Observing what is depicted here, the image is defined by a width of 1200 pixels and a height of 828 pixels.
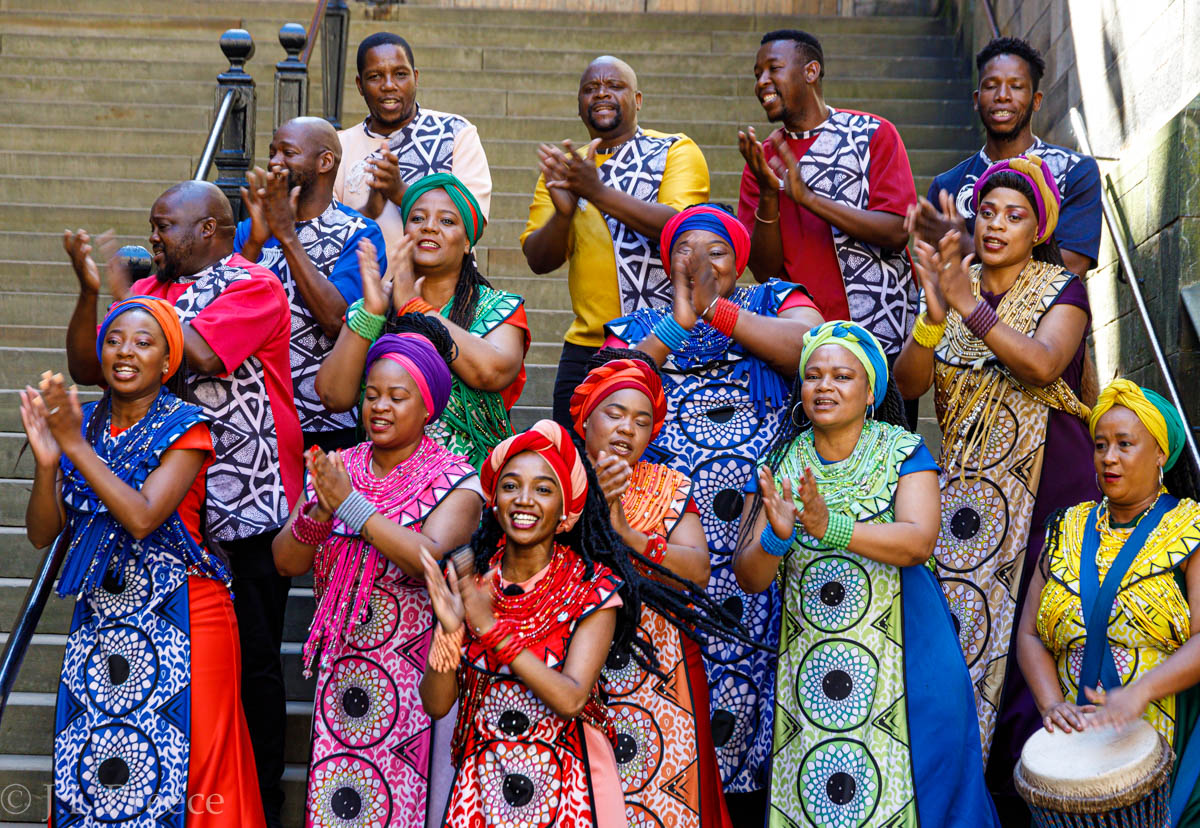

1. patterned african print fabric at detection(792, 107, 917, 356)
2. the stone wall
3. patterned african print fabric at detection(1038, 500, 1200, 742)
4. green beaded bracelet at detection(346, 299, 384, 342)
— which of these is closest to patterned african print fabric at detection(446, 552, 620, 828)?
green beaded bracelet at detection(346, 299, 384, 342)

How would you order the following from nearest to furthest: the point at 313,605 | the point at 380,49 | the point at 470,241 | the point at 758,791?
the point at 758,791 → the point at 470,241 → the point at 313,605 → the point at 380,49

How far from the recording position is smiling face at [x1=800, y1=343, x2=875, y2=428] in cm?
446

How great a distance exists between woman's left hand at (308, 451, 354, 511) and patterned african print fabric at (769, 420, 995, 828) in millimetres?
1392

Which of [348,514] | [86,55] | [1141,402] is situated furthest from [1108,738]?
[86,55]

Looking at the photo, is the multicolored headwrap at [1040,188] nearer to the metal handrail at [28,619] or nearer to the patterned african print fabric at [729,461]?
the patterned african print fabric at [729,461]

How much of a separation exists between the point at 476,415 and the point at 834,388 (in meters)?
1.23

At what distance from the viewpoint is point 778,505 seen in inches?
164

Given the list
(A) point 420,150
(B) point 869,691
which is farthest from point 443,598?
(A) point 420,150

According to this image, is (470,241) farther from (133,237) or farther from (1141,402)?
(133,237)

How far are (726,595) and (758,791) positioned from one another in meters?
0.63

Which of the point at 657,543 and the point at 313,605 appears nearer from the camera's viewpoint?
the point at 657,543

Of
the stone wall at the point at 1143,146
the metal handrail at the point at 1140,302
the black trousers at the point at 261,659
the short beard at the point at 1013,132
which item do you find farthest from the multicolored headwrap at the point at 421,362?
the stone wall at the point at 1143,146

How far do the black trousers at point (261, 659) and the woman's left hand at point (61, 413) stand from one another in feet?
2.30

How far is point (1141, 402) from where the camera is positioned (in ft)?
14.6
